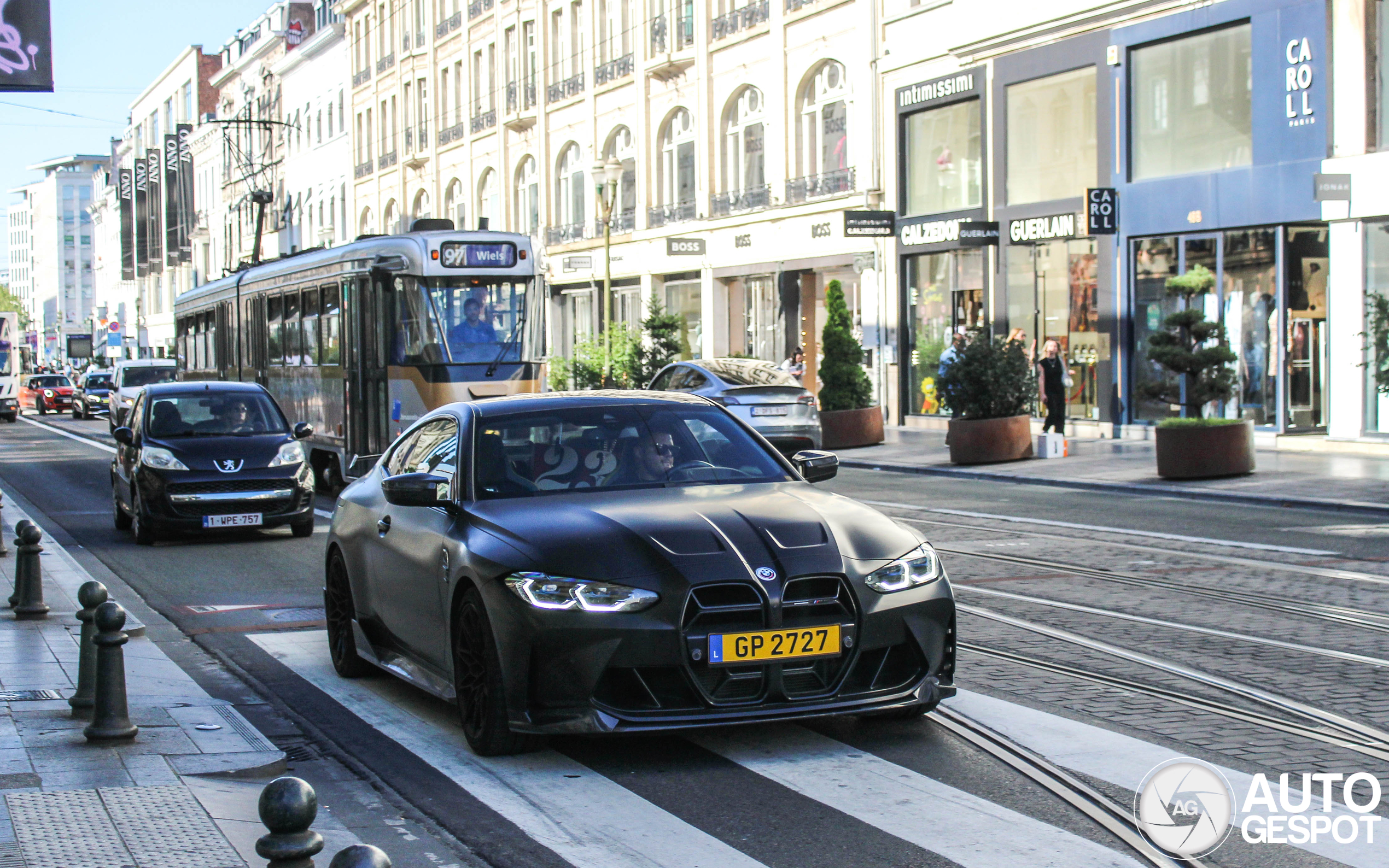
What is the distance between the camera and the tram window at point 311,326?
73.6ft

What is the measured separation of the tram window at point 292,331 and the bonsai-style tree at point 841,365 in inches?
356

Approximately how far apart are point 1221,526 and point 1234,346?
11.1 meters

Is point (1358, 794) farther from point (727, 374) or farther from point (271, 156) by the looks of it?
point (271, 156)

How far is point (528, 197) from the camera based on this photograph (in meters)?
53.2

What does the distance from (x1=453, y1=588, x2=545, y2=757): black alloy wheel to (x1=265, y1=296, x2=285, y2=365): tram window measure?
60.5ft

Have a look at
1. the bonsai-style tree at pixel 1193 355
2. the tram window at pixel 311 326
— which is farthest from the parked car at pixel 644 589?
the tram window at pixel 311 326

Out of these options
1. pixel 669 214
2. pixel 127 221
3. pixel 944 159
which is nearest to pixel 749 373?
pixel 944 159

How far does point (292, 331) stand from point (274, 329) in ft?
4.02

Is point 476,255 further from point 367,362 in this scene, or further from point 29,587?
point 29,587

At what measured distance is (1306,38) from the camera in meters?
23.7

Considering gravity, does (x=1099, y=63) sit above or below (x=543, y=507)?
above

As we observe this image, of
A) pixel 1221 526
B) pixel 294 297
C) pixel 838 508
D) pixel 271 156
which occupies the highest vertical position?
pixel 271 156

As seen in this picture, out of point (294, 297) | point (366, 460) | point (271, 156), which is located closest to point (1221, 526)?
point (366, 460)

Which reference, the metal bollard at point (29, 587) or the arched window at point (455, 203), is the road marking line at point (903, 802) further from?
the arched window at point (455, 203)
